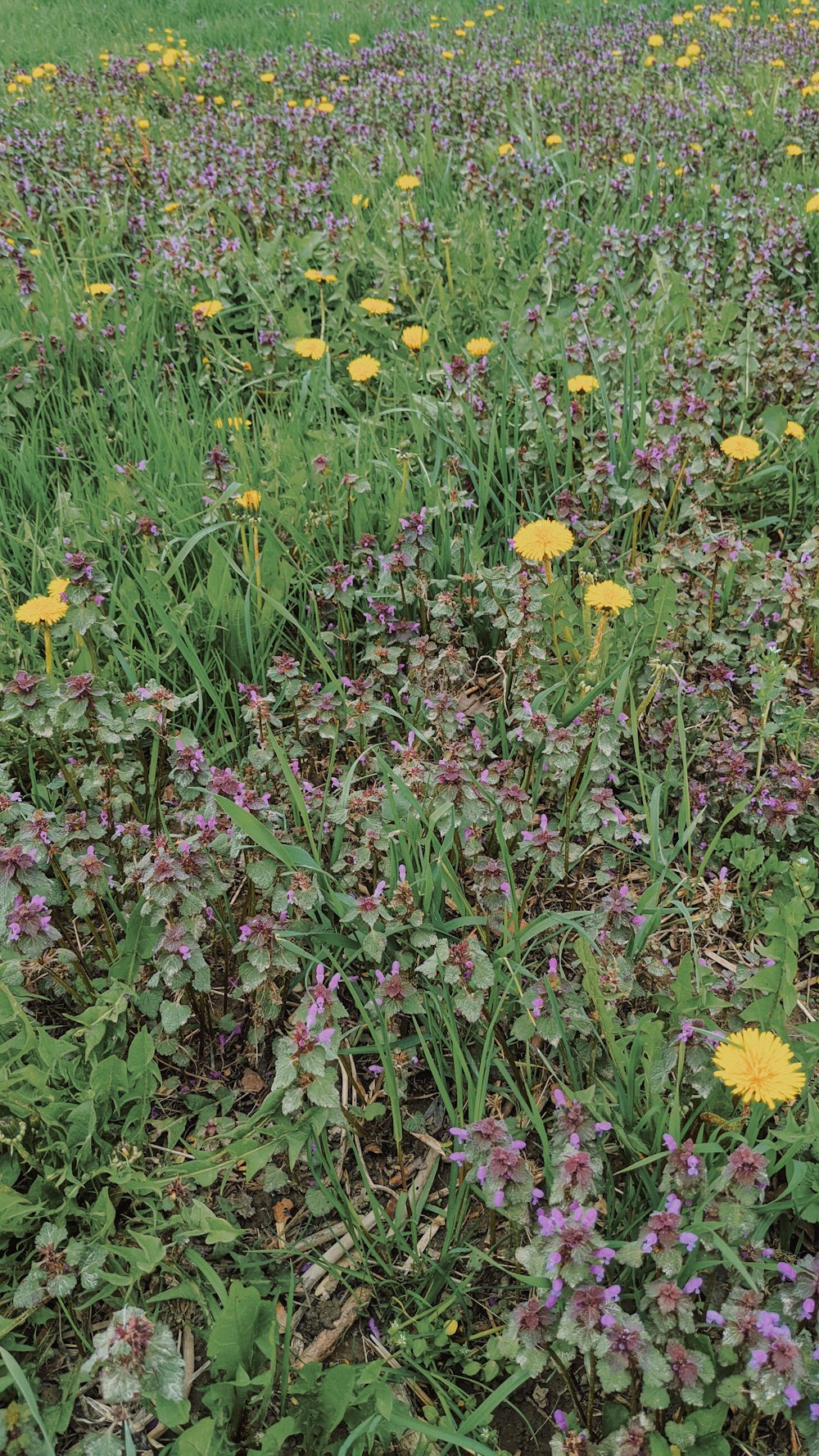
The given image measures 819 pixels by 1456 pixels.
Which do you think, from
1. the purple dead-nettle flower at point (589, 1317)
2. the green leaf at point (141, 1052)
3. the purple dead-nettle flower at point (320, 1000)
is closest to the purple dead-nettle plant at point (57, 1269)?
the green leaf at point (141, 1052)

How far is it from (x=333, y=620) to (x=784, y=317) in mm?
2199

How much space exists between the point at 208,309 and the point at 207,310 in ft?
0.03

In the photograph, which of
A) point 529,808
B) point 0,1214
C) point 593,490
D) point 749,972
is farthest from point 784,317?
point 0,1214

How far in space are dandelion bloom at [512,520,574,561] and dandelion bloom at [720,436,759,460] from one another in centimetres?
Result: 73

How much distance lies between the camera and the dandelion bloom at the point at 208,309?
132 inches

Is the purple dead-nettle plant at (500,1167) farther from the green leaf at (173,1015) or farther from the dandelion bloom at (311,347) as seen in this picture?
the dandelion bloom at (311,347)

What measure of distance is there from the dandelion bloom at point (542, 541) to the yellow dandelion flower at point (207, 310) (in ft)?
5.77

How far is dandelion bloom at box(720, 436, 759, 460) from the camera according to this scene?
8.84ft

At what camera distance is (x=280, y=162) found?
4.91 metres

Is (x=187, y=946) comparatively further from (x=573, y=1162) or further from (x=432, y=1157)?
(x=573, y=1162)

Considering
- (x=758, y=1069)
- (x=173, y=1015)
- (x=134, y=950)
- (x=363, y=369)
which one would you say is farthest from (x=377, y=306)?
(x=758, y=1069)

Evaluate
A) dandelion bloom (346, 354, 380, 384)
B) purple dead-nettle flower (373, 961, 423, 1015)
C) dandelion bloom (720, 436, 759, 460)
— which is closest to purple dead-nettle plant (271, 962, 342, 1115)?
purple dead-nettle flower (373, 961, 423, 1015)

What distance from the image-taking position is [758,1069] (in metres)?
1.39

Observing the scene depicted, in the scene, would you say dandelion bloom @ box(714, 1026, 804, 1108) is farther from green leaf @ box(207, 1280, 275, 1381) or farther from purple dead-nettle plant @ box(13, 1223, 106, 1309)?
purple dead-nettle plant @ box(13, 1223, 106, 1309)
